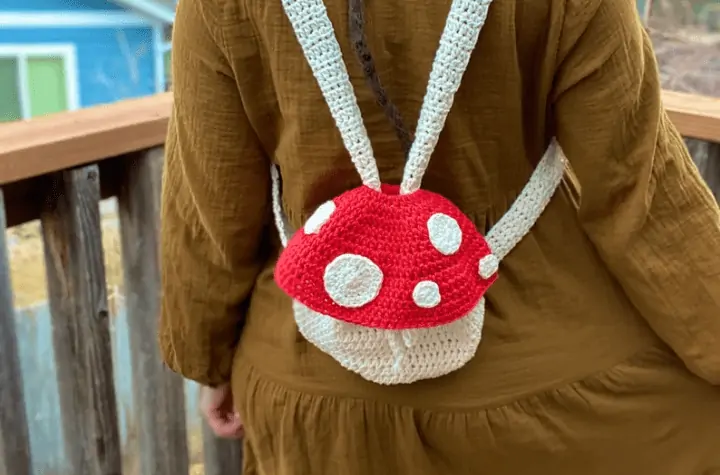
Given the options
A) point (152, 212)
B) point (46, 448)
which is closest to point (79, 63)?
point (152, 212)

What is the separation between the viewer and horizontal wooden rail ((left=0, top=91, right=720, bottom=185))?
976 mm

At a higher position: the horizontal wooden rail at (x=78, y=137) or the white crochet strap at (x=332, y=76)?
the white crochet strap at (x=332, y=76)

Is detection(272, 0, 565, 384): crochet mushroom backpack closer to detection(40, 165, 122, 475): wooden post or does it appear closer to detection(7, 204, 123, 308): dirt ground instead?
detection(40, 165, 122, 475): wooden post

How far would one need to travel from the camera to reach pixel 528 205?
0.74m

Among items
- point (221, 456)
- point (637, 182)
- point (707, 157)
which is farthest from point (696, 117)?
point (221, 456)

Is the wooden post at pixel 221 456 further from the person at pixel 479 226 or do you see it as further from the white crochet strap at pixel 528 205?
the white crochet strap at pixel 528 205

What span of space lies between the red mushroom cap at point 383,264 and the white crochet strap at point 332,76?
0.10 ft

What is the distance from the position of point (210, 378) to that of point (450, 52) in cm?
45

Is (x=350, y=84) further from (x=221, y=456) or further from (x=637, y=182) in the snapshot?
(x=221, y=456)

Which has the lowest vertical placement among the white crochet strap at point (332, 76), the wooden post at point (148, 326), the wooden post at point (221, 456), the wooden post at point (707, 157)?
the wooden post at point (221, 456)

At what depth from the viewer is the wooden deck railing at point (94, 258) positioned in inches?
40.6

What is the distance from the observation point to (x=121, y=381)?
4.73ft

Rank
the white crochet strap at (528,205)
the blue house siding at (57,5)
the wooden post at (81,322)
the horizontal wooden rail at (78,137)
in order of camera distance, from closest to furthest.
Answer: the white crochet strap at (528,205) < the horizontal wooden rail at (78,137) < the wooden post at (81,322) < the blue house siding at (57,5)

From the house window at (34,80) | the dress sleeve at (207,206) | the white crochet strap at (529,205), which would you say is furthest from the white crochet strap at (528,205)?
the house window at (34,80)
